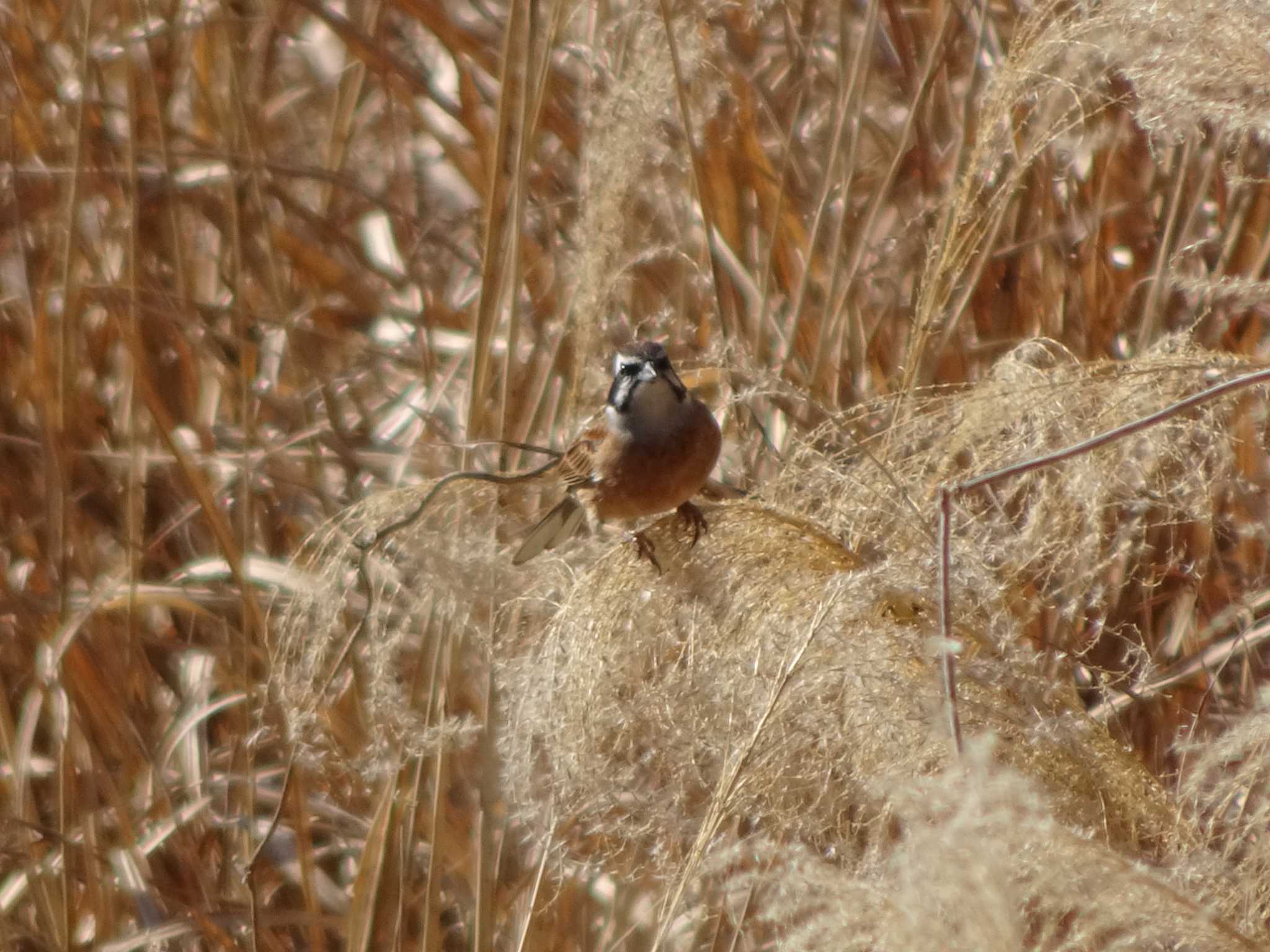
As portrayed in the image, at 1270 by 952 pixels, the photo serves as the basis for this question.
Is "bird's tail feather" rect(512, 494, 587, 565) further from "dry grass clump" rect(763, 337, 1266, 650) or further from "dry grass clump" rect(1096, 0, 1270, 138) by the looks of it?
"dry grass clump" rect(1096, 0, 1270, 138)

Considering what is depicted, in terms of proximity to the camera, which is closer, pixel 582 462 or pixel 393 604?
pixel 393 604

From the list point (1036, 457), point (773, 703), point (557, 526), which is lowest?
point (557, 526)

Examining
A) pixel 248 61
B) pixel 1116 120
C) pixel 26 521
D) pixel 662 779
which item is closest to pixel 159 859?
pixel 26 521

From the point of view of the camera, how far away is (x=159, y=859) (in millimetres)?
2270

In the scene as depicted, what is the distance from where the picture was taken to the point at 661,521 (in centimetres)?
223

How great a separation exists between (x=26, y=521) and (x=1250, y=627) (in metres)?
1.95

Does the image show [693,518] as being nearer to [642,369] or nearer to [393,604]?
[642,369]

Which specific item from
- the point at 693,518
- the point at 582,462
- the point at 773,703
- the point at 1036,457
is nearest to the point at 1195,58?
the point at 1036,457

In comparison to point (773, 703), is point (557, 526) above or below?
below

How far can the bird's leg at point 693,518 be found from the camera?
199 centimetres

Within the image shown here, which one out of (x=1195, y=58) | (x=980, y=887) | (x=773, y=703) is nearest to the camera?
(x=980, y=887)

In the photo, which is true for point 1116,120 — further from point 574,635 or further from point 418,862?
point 418,862

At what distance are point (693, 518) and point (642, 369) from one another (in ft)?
0.85

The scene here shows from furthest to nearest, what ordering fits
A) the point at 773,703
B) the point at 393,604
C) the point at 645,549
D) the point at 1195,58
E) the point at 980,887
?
the point at 393,604, the point at 645,549, the point at 1195,58, the point at 773,703, the point at 980,887
